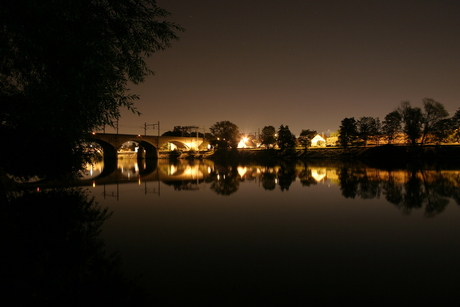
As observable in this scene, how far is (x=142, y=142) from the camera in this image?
12156 cm

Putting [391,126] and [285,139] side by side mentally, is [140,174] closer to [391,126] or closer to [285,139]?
[285,139]

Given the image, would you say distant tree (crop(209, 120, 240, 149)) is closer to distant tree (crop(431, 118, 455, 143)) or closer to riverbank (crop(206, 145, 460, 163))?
riverbank (crop(206, 145, 460, 163))

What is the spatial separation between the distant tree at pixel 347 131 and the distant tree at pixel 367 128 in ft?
7.93

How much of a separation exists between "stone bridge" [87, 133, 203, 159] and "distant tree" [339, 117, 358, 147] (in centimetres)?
6818

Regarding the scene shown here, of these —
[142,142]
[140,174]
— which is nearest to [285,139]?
[142,142]

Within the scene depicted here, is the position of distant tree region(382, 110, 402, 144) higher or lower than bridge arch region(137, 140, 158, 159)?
higher

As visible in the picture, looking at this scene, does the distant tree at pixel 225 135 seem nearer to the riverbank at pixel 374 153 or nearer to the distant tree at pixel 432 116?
the riverbank at pixel 374 153

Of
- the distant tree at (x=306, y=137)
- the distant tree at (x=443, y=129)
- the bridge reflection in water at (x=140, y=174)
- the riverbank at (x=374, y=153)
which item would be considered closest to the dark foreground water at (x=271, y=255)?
the bridge reflection in water at (x=140, y=174)

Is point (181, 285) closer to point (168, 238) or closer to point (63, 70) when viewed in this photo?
point (168, 238)

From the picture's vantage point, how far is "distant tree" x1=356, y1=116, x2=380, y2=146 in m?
93.1

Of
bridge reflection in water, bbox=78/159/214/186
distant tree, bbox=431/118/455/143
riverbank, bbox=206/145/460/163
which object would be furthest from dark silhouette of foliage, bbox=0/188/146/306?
distant tree, bbox=431/118/455/143

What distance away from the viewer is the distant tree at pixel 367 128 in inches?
3666

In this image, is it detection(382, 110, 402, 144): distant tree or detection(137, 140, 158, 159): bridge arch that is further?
detection(137, 140, 158, 159): bridge arch

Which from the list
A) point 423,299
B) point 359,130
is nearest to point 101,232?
point 423,299
